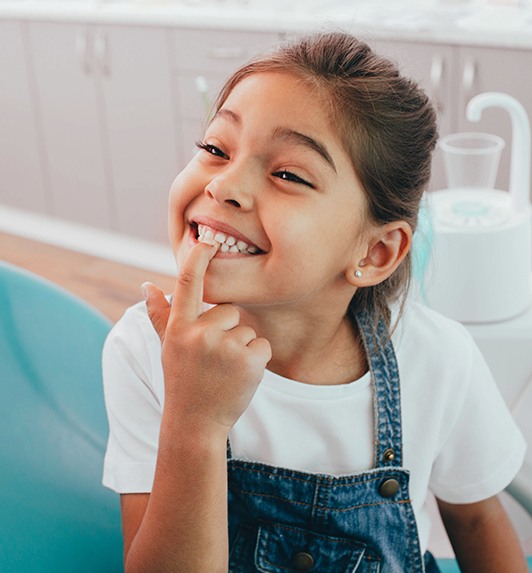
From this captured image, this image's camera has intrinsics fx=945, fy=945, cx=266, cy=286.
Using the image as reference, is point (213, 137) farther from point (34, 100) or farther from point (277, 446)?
point (34, 100)

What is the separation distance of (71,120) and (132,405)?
2.78 m

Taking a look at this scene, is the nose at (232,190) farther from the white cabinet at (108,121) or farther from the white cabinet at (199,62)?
the white cabinet at (108,121)

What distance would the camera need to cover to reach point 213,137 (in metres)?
0.98

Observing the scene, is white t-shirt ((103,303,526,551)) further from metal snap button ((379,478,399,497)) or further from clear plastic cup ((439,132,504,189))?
clear plastic cup ((439,132,504,189))

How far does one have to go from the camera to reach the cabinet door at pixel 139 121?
329cm

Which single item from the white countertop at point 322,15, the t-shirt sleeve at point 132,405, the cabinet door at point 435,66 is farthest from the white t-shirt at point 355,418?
the cabinet door at point 435,66

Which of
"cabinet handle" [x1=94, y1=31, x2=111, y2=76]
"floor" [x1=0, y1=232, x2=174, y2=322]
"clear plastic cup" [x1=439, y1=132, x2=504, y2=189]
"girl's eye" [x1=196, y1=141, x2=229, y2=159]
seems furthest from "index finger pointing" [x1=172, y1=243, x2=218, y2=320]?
"cabinet handle" [x1=94, y1=31, x2=111, y2=76]

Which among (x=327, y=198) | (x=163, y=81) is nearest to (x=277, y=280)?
(x=327, y=198)

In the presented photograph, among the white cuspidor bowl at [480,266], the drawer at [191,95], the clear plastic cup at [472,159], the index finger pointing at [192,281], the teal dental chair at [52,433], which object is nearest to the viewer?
the index finger pointing at [192,281]

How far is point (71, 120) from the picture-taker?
12.0 ft

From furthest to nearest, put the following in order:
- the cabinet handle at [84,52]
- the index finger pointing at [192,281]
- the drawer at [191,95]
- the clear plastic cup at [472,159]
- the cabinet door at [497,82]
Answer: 1. the cabinet handle at [84,52]
2. the drawer at [191,95]
3. the cabinet door at [497,82]
4. the clear plastic cup at [472,159]
5. the index finger pointing at [192,281]

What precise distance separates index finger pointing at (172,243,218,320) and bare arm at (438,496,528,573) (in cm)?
45

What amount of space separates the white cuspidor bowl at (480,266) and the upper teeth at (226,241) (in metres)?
0.58

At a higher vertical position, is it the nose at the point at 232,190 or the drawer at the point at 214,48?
the nose at the point at 232,190
